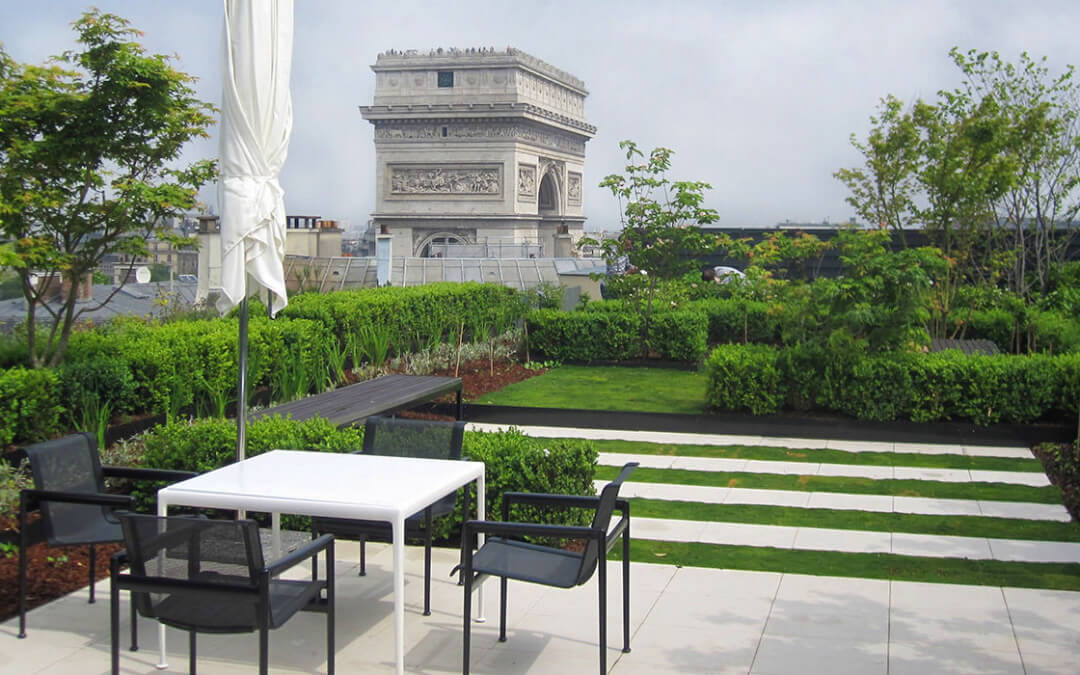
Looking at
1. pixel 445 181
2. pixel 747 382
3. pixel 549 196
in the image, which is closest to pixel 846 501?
pixel 747 382

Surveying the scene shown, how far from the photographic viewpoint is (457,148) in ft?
189

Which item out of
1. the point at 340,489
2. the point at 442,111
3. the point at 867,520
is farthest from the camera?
the point at 442,111

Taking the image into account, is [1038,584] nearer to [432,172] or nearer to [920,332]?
[920,332]

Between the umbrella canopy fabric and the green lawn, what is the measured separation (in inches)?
282

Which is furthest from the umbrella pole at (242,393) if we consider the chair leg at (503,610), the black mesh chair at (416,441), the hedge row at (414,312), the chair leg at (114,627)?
the hedge row at (414,312)

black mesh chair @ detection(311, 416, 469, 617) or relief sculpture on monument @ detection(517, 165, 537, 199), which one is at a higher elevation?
relief sculpture on monument @ detection(517, 165, 537, 199)

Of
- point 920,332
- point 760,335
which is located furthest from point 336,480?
point 760,335

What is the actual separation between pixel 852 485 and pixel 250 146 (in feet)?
19.3

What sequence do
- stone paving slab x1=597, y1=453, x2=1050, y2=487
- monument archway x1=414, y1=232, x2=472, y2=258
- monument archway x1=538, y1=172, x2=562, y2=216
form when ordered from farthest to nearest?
monument archway x1=538, y1=172, x2=562, y2=216 < monument archway x1=414, y1=232, x2=472, y2=258 < stone paving slab x1=597, y1=453, x2=1050, y2=487

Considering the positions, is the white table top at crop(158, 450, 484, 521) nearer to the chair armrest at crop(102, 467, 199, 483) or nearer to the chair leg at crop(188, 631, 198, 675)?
the chair armrest at crop(102, 467, 199, 483)

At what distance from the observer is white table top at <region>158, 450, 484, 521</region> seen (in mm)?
4867

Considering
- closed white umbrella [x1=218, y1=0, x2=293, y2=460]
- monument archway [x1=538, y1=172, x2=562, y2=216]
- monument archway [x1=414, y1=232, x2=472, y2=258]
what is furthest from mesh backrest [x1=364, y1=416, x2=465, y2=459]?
monument archway [x1=538, y1=172, x2=562, y2=216]

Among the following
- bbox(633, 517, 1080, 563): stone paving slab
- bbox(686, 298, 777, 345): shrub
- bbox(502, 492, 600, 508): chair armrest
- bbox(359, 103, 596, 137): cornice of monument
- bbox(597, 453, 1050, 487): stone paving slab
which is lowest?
bbox(633, 517, 1080, 563): stone paving slab

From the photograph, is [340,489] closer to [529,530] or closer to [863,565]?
[529,530]
